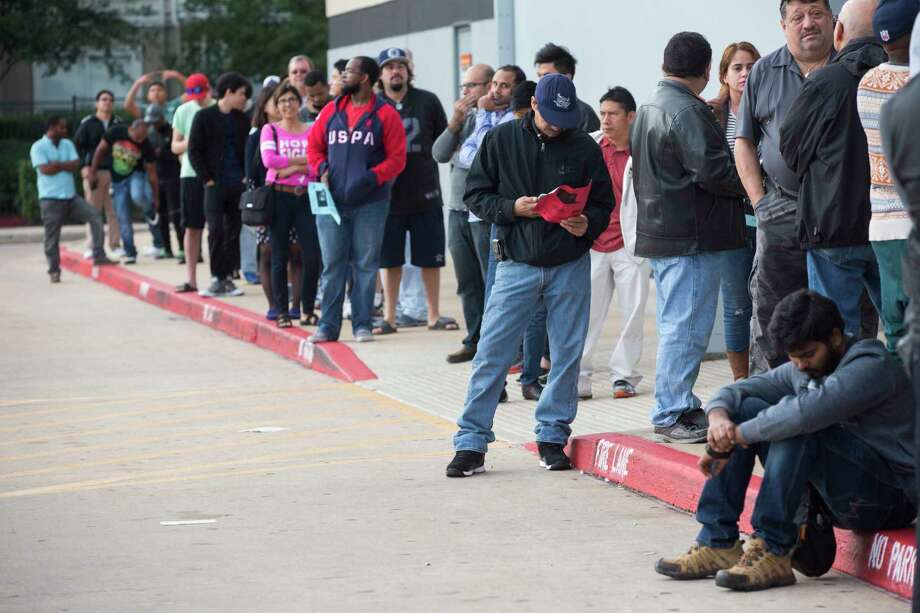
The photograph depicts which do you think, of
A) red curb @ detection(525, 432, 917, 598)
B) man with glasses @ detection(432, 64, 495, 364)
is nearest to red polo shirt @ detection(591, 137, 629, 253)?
man with glasses @ detection(432, 64, 495, 364)

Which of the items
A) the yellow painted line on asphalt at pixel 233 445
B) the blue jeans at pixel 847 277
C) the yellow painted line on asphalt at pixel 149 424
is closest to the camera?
the blue jeans at pixel 847 277

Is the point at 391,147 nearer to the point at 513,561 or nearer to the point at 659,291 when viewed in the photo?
the point at 659,291

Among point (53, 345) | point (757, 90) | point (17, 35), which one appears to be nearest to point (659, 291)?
point (757, 90)

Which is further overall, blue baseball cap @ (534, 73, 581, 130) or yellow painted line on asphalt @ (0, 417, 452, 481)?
yellow painted line on asphalt @ (0, 417, 452, 481)

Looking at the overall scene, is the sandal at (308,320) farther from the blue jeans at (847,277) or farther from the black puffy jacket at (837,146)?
the black puffy jacket at (837,146)

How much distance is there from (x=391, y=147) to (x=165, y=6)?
3598 cm

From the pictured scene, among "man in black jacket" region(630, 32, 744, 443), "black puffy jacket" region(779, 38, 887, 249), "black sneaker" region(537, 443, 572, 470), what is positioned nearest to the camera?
"black puffy jacket" region(779, 38, 887, 249)

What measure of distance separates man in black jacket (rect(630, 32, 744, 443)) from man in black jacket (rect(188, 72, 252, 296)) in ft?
24.7

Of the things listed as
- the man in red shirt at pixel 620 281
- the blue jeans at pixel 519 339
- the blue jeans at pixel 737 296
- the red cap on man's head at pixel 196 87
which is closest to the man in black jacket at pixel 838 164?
the blue jeans at pixel 737 296

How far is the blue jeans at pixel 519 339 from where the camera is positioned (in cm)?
786

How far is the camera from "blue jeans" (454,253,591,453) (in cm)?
786

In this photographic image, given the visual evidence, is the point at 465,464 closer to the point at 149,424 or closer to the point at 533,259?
the point at 533,259

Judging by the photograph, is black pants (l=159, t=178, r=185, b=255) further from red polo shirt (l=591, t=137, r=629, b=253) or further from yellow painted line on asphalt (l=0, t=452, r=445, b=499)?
yellow painted line on asphalt (l=0, t=452, r=445, b=499)

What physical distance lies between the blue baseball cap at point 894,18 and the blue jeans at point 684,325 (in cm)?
201
